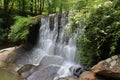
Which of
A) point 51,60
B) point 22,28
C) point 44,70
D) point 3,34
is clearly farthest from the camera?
point 3,34

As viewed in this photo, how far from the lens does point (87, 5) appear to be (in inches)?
332

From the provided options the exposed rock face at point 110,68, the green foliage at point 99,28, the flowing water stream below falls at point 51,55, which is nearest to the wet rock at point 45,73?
the flowing water stream below falls at point 51,55

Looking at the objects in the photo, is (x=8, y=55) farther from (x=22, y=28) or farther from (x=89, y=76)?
(x=89, y=76)

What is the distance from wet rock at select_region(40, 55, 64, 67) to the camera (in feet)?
33.7

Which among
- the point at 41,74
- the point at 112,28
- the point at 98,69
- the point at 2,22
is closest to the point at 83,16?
the point at 112,28

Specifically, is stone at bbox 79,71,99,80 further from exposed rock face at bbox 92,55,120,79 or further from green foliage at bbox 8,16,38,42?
green foliage at bbox 8,16,38,42

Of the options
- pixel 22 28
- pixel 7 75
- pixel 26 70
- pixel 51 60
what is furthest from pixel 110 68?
pixel 22 28

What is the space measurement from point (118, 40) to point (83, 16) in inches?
61.7

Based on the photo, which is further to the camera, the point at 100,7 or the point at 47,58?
the point at 47,58

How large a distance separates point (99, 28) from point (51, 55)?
449cm

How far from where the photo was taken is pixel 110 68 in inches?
273

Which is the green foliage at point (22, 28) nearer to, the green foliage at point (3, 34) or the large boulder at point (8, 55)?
the large boulder at point (8, 55)

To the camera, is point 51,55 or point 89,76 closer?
point 89,76

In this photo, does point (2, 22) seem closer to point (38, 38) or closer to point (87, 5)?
point (38, 38)
